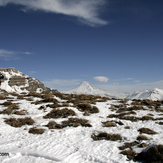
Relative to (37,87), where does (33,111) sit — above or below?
below

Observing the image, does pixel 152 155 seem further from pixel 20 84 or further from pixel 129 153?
pixel 20 84

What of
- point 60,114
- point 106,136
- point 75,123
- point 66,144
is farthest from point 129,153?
point 60,114

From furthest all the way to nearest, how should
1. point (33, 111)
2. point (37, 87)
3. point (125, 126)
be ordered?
point (37, 87) < point (33, 111) < point (125, 126)

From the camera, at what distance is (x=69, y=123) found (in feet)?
44.0

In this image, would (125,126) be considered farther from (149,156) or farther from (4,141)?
(4,141)

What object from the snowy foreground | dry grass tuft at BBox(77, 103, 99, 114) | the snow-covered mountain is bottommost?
the snowy foreground

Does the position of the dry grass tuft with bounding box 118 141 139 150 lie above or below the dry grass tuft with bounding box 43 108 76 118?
below

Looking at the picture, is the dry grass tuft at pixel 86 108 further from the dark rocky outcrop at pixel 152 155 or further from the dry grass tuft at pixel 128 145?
the dark rocky outcrop at pixel 152 155

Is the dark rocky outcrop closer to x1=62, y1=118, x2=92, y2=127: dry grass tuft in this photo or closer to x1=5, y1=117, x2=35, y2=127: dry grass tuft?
x1=62, y1=118, x2=92, y2=127: dry grass tuft

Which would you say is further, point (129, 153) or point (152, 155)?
point (129, 153)

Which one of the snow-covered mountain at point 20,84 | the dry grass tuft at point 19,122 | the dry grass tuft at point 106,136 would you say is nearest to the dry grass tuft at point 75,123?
the dry grass tuft at point 106,136

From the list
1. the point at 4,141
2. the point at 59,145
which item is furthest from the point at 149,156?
the point at 4,141

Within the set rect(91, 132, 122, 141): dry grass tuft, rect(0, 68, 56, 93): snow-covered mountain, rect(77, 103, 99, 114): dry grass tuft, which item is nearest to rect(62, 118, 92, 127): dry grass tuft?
rect(91, 132, 122, 141): dry grass tuft

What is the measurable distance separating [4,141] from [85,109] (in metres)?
10.5
